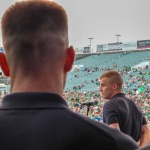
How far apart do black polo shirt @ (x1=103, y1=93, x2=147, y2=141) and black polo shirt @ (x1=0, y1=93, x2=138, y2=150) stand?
82.3 inches

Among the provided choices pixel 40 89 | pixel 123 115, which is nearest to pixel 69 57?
pixel 40 89

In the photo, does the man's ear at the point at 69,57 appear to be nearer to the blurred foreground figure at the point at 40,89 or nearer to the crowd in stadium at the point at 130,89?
the blurred foreground figure at the point at 40,89

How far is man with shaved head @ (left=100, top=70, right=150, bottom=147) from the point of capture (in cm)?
310

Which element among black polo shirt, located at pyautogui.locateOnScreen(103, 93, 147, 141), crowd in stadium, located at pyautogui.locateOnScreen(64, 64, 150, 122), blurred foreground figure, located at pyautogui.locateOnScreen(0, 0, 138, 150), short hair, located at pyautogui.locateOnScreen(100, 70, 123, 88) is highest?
blurred foreground figure, located at pyautogui.locateOnScreen(0, 0, 138, 150)

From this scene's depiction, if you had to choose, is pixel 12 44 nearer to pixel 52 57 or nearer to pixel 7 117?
pixel 52 57

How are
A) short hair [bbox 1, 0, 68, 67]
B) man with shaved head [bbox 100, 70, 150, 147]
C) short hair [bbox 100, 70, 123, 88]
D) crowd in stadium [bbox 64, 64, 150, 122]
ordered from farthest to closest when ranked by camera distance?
crowd in stadium [bbox 64, 64, 150, 122] → short hair [bbox 100, 70, 123, 88] → man with shaved head [bbox 100, 70, 150, 147] → short hair [bbox 1, 0, 68, 67]

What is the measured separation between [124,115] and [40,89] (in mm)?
2187

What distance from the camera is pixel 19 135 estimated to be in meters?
0.96

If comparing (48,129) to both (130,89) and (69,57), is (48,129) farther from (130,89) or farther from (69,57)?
(130,89)

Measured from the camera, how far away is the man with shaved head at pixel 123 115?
310cm

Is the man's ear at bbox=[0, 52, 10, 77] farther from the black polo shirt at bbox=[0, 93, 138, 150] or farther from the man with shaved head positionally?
the man with shaved head

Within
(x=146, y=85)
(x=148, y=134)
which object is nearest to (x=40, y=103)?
(x=148, y=134)

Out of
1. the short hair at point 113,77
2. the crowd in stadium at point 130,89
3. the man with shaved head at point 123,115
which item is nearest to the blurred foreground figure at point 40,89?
the man with shaved head at point 123,115

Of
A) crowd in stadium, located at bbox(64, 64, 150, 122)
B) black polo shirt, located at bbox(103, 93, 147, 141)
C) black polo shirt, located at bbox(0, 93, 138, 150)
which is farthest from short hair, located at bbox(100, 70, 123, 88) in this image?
crowd in stadium, located at bbox(64, 64, 150, 122)
